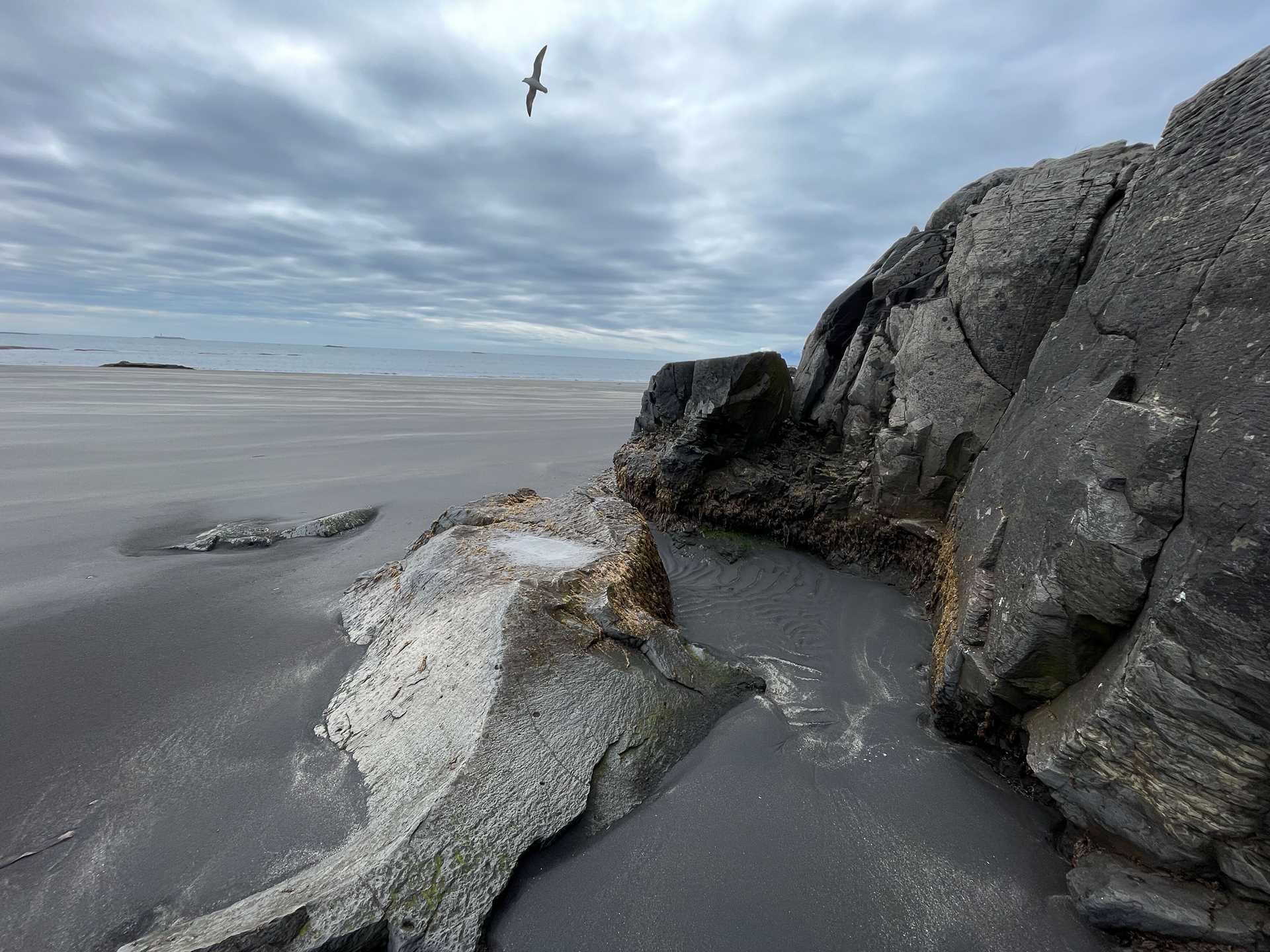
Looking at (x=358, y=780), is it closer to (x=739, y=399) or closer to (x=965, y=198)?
(x=739, y=399)

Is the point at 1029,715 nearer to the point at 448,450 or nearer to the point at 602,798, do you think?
the point at 602,798

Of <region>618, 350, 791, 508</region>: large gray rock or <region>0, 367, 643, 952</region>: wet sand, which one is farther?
<region>618, 350, 791, 508</region>: large gray rock

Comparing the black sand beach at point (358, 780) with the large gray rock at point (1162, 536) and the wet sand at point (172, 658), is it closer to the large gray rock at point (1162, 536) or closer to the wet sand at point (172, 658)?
the wet sand at point (172, 658)

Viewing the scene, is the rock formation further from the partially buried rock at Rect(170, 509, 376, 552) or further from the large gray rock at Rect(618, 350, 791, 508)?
the partially buried rock at Rect(170, 509, 376, 552)

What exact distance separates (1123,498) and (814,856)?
285 centimetres

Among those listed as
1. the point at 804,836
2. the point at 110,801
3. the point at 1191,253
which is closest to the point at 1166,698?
the point at 804,836

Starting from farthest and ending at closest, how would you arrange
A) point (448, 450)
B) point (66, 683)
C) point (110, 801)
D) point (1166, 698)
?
point (448, 450) < point (66, 683) < point (110, 801) < point (1166, 698)

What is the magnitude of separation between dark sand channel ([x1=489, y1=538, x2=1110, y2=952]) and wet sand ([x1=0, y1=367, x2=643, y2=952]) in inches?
59.5

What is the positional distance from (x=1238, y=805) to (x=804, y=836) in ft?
6.75

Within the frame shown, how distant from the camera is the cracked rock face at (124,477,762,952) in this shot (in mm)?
2703

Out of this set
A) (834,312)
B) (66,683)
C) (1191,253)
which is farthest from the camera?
(834,312)

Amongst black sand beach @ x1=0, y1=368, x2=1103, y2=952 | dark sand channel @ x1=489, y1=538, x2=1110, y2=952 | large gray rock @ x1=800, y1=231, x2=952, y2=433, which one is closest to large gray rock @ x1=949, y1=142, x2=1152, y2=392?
large gray rock @ x1=800, y1=231, x2=952, y2=433

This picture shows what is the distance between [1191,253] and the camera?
3855 mm

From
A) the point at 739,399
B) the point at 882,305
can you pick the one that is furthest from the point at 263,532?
the point at 882,305
